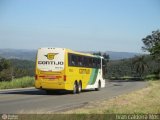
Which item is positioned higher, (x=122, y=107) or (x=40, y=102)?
(x=122, y=107)

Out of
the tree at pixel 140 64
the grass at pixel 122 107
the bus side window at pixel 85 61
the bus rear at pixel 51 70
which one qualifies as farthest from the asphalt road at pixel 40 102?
the tree at pixel 140 64

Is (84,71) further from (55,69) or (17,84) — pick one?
(17,84)

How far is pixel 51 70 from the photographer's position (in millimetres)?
30062

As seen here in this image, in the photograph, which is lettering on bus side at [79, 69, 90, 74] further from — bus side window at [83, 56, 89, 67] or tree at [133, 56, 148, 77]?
tree at [133, 56, 148, 77]

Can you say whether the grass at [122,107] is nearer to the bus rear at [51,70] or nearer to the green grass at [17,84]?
the bus rear at [51,70]

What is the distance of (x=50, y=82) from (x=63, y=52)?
85.9 inches

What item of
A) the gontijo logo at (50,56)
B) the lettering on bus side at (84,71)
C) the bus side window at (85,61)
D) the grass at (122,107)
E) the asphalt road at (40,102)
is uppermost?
the gontijo logo at (50,56)

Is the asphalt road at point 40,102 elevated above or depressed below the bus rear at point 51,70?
below

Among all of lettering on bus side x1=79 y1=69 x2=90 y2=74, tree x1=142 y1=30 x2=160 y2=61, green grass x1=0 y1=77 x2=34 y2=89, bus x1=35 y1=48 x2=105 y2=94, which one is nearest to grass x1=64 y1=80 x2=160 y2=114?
bus x1=35 y1=48 x2=105 y2=94

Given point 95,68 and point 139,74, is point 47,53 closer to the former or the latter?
point 95,68

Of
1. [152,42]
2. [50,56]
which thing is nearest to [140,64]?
[152,42]

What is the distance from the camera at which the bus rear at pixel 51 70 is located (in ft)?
98.4

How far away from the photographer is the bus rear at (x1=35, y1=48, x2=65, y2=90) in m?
30.0

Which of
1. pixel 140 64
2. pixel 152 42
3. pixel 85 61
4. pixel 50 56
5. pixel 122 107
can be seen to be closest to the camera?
pixel 122 107
